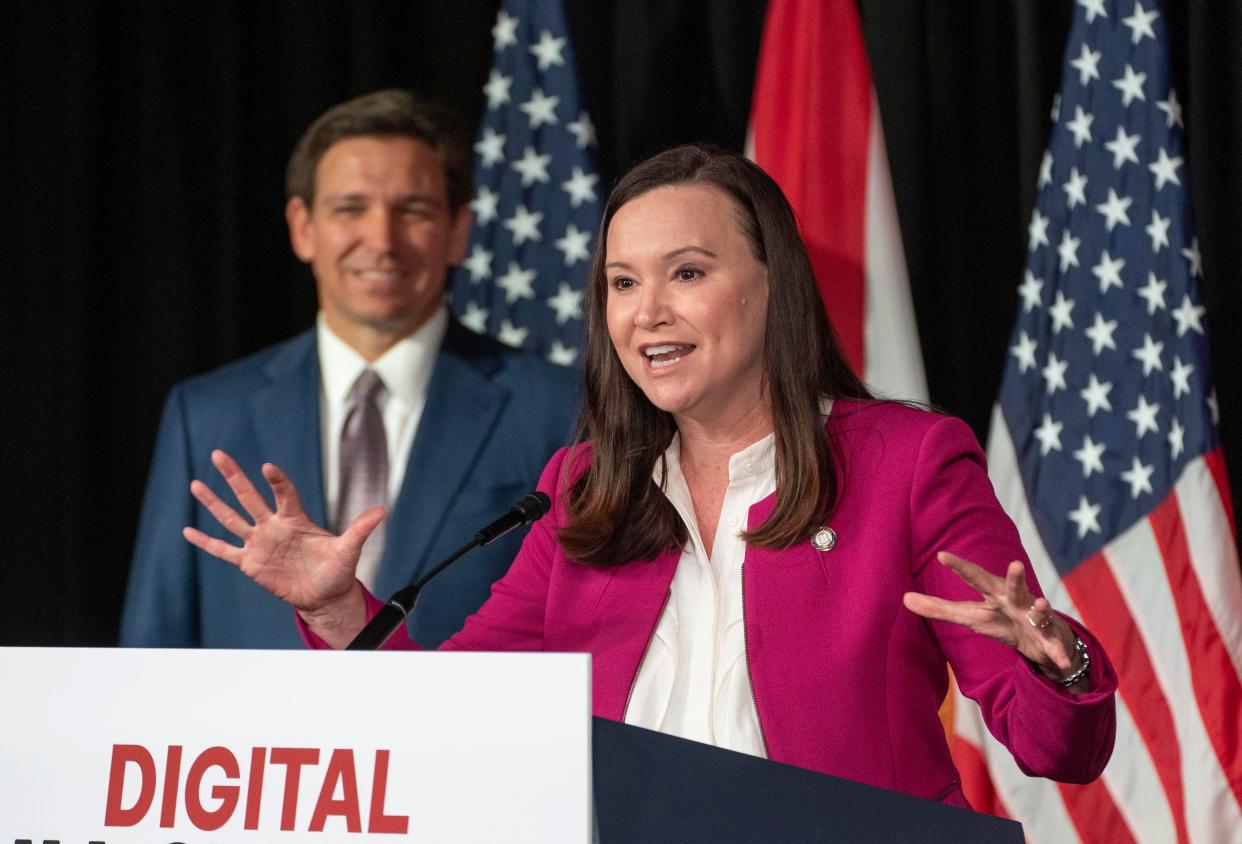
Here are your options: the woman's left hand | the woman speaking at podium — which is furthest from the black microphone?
the woman's left hand

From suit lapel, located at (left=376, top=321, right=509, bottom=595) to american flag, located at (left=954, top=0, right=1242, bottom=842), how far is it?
4.20ft

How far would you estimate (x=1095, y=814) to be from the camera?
9.97 feet

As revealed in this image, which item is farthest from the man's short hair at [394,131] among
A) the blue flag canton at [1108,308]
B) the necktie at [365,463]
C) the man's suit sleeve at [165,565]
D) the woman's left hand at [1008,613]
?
the woman's left hand at [1008,613]

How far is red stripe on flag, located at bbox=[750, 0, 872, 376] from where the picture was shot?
333 centimetres

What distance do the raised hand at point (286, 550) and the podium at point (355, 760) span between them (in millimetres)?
631

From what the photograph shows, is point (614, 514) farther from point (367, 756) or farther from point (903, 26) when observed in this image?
point (903, 26)

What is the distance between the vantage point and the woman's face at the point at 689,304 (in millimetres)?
2027

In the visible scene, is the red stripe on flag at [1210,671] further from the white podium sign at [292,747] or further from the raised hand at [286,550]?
the white podium sign at [292,747]

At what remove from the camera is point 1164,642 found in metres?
3.01

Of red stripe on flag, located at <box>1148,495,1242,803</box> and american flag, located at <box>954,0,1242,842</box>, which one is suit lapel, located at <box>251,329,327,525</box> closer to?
american flag, located at <box>954,0,1242,842</box>

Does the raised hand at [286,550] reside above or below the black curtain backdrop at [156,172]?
below

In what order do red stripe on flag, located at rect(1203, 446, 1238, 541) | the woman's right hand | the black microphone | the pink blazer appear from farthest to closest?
red stripe on flag, located at rect(1203, 446, 1238, 541), the woman's right hand, the pink blazer, the black microphone

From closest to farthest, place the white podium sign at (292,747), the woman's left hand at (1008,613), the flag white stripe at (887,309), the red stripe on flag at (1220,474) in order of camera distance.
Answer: the white podium sign at (292,747) < the woman's left hand at (1008,613) < the red stripe on flag at (1220,474) < the flag white stripe at (887,309)

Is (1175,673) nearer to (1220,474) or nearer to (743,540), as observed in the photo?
(1220,474)
